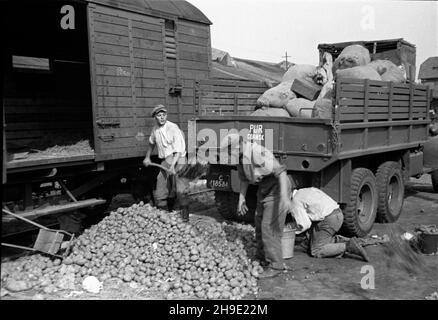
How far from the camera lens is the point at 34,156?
20.1 ft

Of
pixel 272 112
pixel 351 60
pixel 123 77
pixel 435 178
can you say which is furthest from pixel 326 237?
pixel 435 178

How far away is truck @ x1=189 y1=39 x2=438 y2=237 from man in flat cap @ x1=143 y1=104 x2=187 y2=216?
27 centimetres

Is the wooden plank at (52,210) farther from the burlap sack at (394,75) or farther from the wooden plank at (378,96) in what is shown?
the burlap sack at (394,75)

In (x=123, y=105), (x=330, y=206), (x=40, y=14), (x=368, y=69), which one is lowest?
(x=330, y=206)

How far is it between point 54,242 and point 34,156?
56.4 inches

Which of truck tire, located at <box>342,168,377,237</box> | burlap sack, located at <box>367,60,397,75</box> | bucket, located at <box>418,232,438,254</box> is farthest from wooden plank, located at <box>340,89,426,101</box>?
bucket, located at <box>418,232,438,254</box>

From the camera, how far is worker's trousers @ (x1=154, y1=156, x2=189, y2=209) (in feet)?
22.8

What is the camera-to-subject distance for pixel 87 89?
8867 mm

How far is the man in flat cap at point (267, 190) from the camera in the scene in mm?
5043

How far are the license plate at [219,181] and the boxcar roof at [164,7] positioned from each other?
3046mm

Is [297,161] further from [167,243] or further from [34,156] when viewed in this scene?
[34,156]

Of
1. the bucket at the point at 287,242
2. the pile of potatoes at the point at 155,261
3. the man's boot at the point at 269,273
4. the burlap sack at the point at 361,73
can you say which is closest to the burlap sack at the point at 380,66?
the burlap sack at the point at 361,73

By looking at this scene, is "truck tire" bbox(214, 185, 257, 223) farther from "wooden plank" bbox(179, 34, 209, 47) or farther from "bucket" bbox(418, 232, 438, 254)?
"wooden plank" bbox(179, 34, 209, 47)

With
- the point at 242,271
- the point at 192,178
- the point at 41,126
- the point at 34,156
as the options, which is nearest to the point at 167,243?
the point at 242,271
